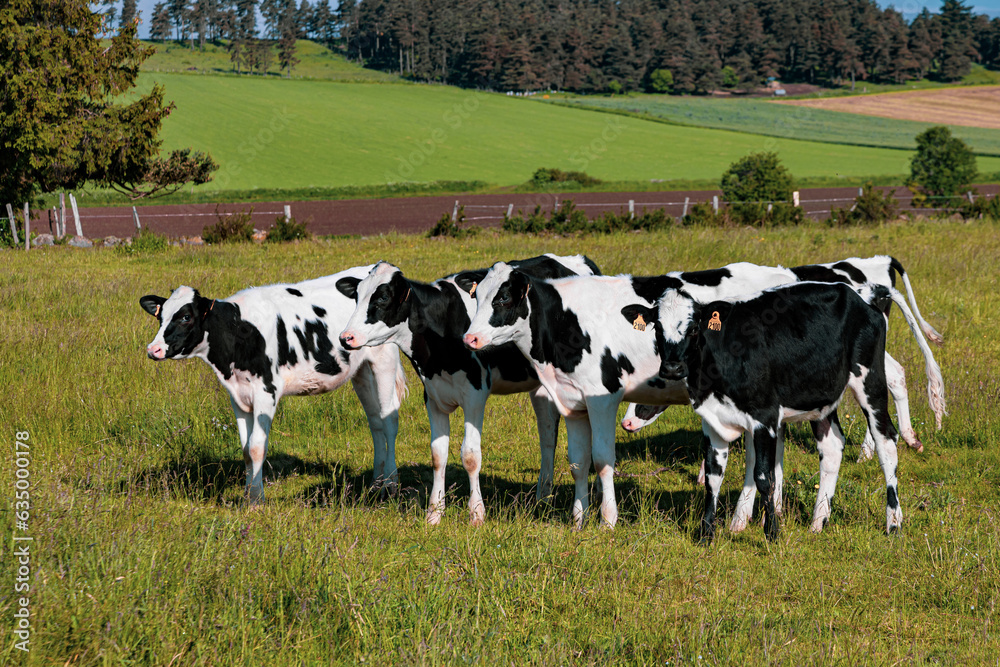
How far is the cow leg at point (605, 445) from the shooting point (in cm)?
690

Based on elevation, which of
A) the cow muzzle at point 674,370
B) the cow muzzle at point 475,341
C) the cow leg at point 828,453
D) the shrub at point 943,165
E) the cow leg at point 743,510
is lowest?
the cow leg at point 743,510

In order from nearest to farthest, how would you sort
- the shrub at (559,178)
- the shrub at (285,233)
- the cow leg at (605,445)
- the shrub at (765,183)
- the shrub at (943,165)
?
the cow leg at (605,445) → the shrub at (285,233) → the shrub at (765,183) → the shrub at (943,165) → the shrub at (559,178)

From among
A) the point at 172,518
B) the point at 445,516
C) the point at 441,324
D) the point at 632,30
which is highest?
the point at 632,30

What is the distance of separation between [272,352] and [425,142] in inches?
2742

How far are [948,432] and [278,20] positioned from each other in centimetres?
15869

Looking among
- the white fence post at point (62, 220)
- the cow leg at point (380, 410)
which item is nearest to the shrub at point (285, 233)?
the white fence post at point (62, 220)

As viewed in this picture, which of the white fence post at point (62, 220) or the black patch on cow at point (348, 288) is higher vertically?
the black patch on cow at point (348, 288)

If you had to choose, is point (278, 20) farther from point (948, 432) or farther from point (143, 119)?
point (948, 432)

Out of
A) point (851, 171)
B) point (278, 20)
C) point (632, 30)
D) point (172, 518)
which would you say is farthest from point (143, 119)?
point (278, 20)

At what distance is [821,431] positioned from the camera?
7121mm

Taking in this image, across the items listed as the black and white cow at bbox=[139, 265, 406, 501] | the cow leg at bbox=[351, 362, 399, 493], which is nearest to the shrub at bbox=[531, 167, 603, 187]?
the cow leg at bbox=[351, 362, 399, 493]

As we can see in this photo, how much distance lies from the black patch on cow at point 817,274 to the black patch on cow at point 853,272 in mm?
177

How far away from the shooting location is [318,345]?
8195 millimetres

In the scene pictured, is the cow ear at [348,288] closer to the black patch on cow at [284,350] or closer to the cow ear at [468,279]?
the black patch on cow at [284,350]
